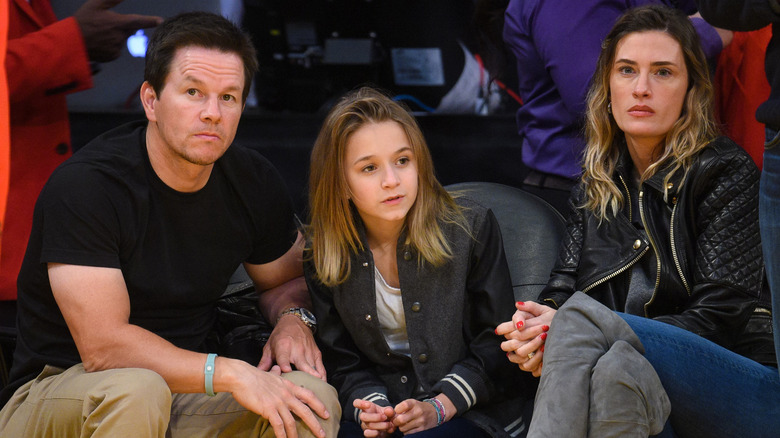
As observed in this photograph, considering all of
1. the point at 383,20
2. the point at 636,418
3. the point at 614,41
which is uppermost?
the point at 614,41

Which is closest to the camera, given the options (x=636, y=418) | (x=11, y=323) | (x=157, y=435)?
(x=636, y=418)

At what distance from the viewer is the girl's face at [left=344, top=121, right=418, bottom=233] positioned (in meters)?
2.36

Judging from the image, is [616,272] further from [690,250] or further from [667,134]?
[667,134]

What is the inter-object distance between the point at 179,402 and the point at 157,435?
1.09 feet

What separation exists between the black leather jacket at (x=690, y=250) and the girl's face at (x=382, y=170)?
506 mm

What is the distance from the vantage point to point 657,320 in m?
2.17

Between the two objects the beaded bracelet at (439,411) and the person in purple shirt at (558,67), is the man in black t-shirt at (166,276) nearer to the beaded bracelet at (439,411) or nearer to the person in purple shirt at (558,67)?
the beaded bracelet at (439,411)

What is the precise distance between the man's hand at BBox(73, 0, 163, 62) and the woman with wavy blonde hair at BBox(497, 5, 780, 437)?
1.54m

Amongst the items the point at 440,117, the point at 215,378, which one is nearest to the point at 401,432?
the point at 215,378

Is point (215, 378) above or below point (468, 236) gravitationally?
below

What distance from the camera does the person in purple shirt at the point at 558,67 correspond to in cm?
268

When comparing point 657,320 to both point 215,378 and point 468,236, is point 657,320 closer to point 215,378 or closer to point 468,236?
point 468,236

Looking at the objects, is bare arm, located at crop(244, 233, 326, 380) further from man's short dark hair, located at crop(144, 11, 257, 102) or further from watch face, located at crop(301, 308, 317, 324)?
man's short dark hair, located at crop(144, 11, 257, 102)

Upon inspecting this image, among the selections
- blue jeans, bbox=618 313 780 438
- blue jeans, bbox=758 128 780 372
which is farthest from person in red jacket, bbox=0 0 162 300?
blue jeans, bbox=758 128 780 372
